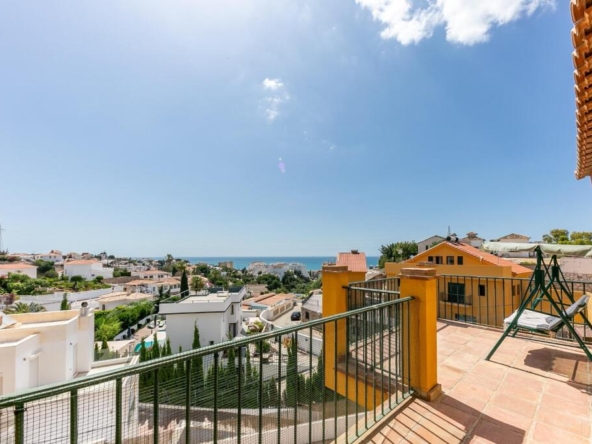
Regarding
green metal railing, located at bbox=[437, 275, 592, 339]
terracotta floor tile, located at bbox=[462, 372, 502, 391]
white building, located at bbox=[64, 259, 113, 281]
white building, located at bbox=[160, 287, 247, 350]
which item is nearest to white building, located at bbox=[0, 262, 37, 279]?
white building, located at bbox=[64, 259, 113, 281]

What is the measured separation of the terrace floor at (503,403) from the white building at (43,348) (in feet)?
37.8

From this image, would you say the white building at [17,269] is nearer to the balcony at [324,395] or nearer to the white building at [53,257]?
the white building at [53,257]

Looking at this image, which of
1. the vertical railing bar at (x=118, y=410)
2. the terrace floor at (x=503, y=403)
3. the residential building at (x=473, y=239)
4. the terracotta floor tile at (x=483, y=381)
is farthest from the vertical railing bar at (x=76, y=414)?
the residential building at (x=473, y=239)

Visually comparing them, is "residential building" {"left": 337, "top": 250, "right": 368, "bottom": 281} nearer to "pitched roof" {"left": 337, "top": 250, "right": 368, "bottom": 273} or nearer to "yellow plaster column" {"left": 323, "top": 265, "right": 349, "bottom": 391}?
"pitched roof" {"left": 337, "top": 250, "right": 368, "bottom": 273}

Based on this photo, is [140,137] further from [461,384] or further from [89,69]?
[461,384]

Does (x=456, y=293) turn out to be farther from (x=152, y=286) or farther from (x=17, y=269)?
(x=17, y=269)

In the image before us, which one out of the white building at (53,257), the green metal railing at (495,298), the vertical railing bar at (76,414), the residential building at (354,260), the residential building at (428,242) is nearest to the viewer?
the vertical railing bar at (76,414)

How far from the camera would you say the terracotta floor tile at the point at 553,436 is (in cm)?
192

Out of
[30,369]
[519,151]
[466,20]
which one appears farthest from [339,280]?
[519,151]

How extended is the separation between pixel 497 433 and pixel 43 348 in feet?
49.3

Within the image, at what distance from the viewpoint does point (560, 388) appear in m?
2.64

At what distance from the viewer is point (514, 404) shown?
2391mm

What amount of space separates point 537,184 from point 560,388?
2294 centimetres

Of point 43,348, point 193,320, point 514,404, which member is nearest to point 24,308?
point 193,320
